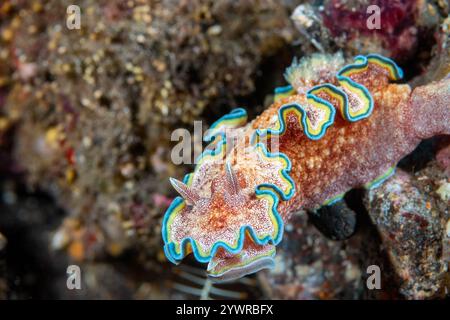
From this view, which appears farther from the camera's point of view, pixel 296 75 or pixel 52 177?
pixel 52 177

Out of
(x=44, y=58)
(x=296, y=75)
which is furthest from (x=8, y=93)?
(x=296, y=75)

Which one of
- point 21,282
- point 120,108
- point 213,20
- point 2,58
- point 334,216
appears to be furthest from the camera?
point 2,58

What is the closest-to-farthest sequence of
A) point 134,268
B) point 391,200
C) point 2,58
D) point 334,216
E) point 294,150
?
1. point 294,150
2. point 391,200
3. point 334,216
4. point 2,58
5. point 134,268

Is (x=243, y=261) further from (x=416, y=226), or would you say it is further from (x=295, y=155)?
(x=416, y=226)

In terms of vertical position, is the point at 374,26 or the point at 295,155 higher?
the point at 374,26

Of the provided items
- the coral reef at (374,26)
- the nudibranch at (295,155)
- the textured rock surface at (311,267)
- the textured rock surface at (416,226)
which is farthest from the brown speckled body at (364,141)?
the textured rock surface at (311,267)

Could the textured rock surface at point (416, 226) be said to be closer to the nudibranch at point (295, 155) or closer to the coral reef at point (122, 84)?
the nudibranch at point (295, 155)

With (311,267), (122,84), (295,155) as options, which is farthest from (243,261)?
(122,84)

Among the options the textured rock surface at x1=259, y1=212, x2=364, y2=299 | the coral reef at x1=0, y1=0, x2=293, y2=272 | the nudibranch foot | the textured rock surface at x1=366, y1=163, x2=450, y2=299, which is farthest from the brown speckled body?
the coral reef at x1=0, y1=0, x2=293, y2=272
